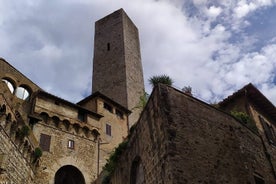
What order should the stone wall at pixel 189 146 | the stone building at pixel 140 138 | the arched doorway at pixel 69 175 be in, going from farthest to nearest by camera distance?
the arched doorway at pixel 69 175 → the stone building at pixel 140 138 → the stone wall at pixel 189 146

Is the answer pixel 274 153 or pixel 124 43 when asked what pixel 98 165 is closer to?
pixel 274 153

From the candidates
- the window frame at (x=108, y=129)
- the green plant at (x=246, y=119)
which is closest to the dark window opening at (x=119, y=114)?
the window frame at (x=108, y=129)

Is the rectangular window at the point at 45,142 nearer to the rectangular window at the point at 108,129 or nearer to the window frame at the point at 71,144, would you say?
the window frame at the point at 71,144

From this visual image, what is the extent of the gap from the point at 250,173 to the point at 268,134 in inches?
202

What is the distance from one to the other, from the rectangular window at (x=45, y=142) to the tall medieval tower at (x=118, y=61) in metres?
10.4

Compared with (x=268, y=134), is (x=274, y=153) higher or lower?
lower

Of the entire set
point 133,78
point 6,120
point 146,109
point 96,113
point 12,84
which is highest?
point 133,78

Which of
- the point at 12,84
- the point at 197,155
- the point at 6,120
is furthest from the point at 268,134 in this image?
the point at 12,84

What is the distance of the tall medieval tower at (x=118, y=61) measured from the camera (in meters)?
33.2

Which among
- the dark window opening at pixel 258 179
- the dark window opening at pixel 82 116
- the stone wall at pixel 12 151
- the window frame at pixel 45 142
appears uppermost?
the dark window opening at pixel 82 116

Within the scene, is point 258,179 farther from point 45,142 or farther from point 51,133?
point 51,133

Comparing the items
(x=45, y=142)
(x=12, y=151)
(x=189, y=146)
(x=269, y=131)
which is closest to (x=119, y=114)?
(x=45, y=142)

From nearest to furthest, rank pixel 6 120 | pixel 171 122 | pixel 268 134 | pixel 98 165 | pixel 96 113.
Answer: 1. pixel 171 122
2. pixel 6 120
3. pixel 268 134
4. pixel 98 165
5. pixel 96 113

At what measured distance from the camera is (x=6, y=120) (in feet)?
45.3
